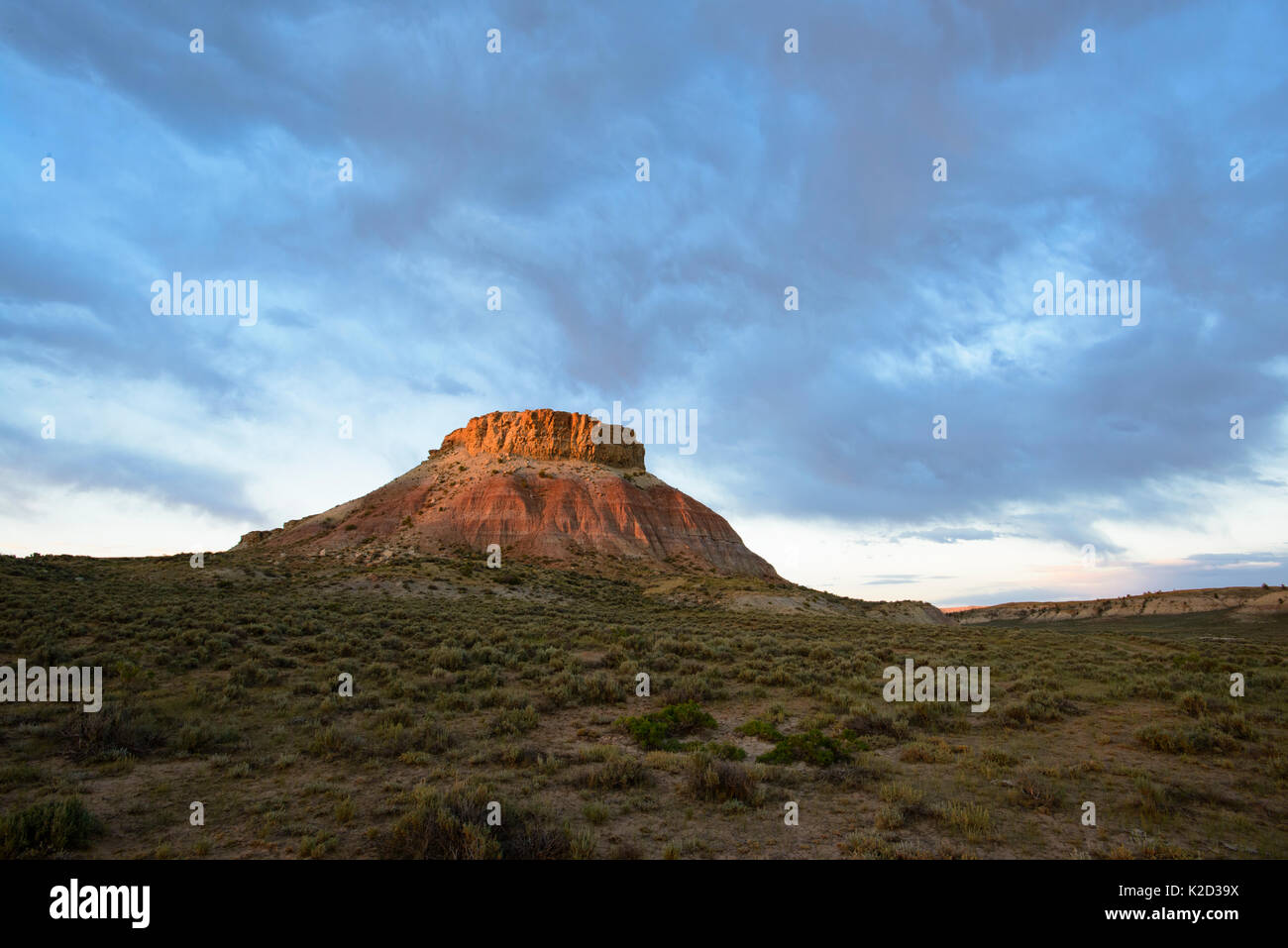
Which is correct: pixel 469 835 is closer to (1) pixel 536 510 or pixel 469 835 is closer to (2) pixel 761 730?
(2) pixel 761 730

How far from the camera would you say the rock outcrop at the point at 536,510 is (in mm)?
67062

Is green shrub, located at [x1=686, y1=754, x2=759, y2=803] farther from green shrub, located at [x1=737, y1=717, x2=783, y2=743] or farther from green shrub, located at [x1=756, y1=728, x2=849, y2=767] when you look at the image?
green shrub, located at [x1=737, y1=717, x2=783, y2=743]

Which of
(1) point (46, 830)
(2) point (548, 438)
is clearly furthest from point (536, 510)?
(1) point (46, 830)

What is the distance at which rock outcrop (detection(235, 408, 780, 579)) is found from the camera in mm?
67062

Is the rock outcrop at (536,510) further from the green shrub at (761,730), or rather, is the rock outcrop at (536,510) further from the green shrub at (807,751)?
the green shrub at (807,751)

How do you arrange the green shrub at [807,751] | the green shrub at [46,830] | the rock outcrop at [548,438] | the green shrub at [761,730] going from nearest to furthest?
the green shrub at [46,830]
the green shrub at [807,751]
the green shrub at [761,730]
the rock outcrop at [548,438]

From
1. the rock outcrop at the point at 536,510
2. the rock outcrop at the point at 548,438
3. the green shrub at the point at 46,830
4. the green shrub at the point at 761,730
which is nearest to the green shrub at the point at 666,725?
the green shrub at the point at 761,730

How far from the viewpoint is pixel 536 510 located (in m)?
71.9

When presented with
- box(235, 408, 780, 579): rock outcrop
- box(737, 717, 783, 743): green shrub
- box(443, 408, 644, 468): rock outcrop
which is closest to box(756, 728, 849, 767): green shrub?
box(737, 717, 783, 743): green shrub

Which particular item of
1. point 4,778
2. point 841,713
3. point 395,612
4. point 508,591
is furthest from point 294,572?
point 841,713
